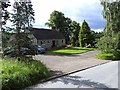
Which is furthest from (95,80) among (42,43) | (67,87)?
(42,43)

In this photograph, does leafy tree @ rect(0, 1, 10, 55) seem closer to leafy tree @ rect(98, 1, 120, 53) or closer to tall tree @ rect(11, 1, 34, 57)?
tall tree @ rect(11, 1, 34, 57)

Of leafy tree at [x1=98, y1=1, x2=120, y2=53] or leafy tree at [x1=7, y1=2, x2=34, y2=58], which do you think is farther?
leafy tree at [x1=98, y1=1, x2=120, y2=53]

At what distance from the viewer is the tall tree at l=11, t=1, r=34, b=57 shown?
1833 centimetres

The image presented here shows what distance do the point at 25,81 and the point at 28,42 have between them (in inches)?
198

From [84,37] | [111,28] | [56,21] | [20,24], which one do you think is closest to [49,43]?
[84,37]

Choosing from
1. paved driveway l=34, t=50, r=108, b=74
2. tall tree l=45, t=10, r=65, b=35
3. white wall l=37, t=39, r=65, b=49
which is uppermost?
tall tree l=45, t=10, r=65, b=35

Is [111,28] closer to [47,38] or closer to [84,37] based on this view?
[47,38]

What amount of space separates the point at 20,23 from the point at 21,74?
541 centimetres

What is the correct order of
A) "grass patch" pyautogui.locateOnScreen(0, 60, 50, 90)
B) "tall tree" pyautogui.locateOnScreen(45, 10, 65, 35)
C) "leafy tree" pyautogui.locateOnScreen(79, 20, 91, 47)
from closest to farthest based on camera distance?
1. "grass patch" pyautogui.locateOnScreen(0, 60, 50, 90)
2. "leafy tree" pyautogui.locateOnScreen(79, 20, 91, 47)
3. "tall tree" pyautogui.locateOnScreen(45, 10, 65, 35)

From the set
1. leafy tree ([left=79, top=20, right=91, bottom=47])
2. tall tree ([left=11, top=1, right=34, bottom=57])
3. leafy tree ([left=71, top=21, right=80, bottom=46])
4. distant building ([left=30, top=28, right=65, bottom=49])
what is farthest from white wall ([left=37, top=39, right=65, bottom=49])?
tall tree ([left=11, top=1, right=34, bottom=57])

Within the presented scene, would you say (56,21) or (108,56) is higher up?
(56,21)

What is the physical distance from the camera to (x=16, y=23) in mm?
18422

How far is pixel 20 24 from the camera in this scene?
1850 centimetres

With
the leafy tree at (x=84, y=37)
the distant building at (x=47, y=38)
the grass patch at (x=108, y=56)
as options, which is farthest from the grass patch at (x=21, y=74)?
the leafy tree at (x=84, y=37)
